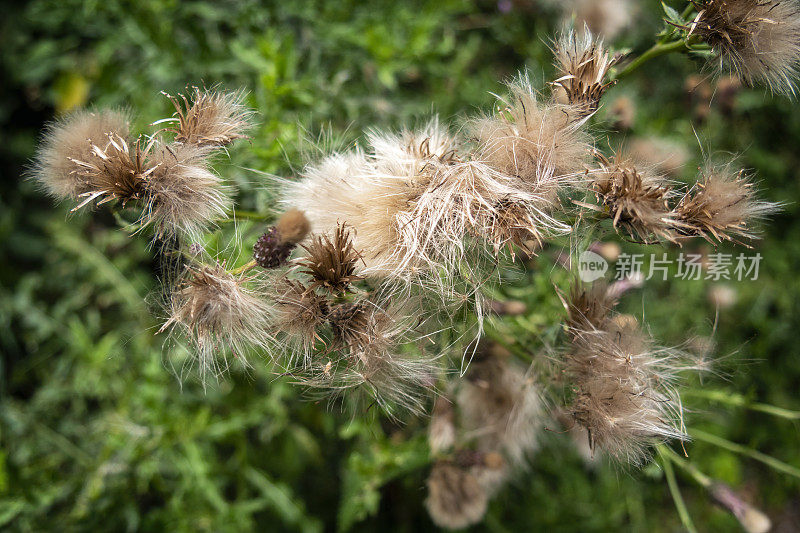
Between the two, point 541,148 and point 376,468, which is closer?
point 541,148

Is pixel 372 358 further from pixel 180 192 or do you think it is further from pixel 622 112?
pixel 622 112

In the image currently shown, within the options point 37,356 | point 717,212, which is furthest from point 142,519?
point 717,212

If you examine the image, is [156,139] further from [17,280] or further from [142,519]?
[17,280]

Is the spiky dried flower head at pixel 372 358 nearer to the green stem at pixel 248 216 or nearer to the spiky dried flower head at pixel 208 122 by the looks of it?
the green stem at pixel 248 216

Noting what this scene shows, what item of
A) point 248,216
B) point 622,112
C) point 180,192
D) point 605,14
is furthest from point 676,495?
point 605,14

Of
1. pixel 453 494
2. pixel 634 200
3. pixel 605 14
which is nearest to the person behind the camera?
pixel 634 200

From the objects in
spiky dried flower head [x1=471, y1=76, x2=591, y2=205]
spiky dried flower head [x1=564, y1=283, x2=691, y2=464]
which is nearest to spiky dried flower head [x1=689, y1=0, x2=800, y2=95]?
spiky dried flower head [x1=471, y1=76, x2=591, y2=205]
